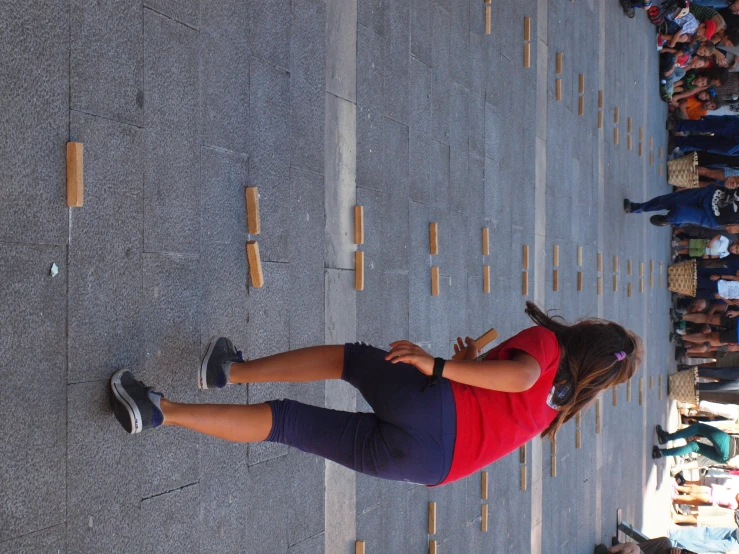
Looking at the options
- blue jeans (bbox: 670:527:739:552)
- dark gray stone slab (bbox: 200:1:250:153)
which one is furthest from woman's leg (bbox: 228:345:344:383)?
blue jeans (bbox: 670:527:739:552)

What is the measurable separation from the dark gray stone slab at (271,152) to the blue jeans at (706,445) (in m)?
8.08

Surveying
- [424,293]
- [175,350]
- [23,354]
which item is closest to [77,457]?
[23,354]

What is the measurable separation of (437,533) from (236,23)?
12.0 ft

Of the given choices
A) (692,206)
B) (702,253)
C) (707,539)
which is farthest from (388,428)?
(702,253)

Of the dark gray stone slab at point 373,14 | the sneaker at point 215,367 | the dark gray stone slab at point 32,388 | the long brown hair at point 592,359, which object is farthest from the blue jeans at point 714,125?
the dark gray stone slab at point 32,388

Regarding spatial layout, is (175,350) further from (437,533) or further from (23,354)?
(437,533)

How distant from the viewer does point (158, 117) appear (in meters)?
3.03

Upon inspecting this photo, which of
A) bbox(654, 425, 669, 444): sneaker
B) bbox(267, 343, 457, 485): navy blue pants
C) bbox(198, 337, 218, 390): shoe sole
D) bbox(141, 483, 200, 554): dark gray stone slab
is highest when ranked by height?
bbox(198, 337, 218, 390): shoe sole

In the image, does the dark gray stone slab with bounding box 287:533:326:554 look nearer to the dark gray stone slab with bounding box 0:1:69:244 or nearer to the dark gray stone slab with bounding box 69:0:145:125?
the dark gray stone slab with bounding box 0:1:69:244

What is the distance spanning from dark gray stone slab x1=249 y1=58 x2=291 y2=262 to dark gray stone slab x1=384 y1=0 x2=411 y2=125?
1.15m

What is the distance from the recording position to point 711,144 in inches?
418

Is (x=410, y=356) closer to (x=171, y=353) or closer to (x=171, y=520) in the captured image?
(x=171, y=353)

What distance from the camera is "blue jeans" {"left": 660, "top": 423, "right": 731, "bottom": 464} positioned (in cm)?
959

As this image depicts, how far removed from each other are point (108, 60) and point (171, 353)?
3.99ft
